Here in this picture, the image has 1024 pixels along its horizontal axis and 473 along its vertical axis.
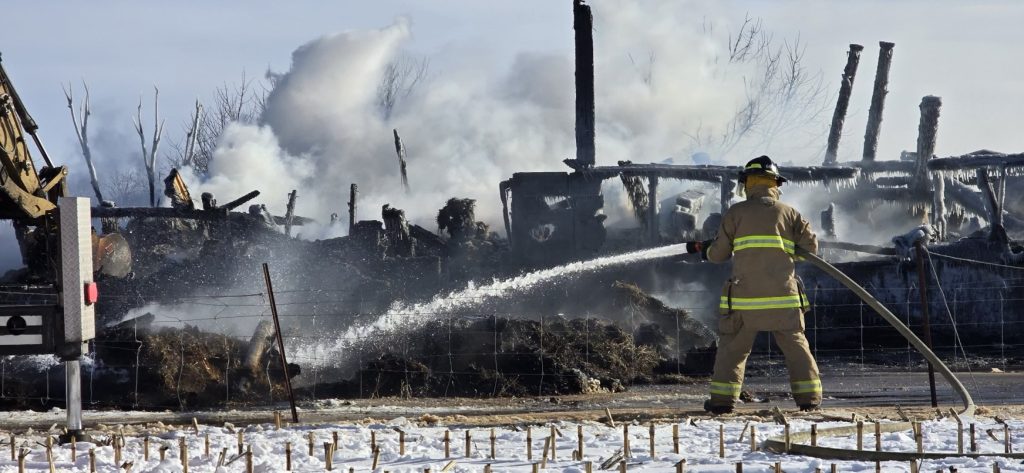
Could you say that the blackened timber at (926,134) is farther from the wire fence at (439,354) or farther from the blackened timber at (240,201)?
the blackened timber at (240,201)

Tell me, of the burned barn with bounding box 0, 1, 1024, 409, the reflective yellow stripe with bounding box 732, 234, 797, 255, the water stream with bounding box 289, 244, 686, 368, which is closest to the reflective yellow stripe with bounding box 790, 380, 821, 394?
the reflective yellow stripe with bounding box 732, 234, 797, 255

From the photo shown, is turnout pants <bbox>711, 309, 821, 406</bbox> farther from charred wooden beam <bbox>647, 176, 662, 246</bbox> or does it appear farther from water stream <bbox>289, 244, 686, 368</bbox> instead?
charred wooden beam <bbox>647, 176, 662, 246</bbox>

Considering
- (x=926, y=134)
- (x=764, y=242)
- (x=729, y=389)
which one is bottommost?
(x=729, y=389)

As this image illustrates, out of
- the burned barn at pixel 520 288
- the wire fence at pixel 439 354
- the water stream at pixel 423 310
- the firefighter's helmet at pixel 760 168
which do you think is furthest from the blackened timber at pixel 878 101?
the firefighter's helmet at pixel 760 168

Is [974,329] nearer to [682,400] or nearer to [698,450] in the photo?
[682,400]

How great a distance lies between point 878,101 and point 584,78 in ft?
30.2

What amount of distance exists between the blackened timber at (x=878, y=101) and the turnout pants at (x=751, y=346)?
27.2 meters

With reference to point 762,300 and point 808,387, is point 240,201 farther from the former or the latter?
point 808,387

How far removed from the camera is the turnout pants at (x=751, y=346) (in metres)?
9.52

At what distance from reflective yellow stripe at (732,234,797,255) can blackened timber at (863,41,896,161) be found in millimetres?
27079

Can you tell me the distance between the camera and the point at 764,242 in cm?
962

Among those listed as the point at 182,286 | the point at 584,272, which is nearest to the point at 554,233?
the point at 584,272

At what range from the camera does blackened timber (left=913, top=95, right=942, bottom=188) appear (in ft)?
91.4

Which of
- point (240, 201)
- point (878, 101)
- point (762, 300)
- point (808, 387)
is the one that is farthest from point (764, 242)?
point (878, 101)
